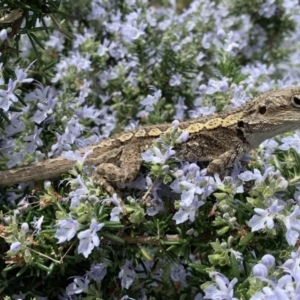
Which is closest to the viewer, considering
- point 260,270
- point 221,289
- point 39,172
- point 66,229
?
point 260,270

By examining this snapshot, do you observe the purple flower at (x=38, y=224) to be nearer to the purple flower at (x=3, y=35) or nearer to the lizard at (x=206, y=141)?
the lizard at (x=206, y=141)

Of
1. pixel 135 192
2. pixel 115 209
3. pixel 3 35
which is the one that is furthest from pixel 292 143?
pixel 3 35

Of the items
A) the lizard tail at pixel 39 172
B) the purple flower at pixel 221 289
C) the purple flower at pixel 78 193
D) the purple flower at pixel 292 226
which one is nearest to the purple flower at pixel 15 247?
the purple flower at pixel 78 193

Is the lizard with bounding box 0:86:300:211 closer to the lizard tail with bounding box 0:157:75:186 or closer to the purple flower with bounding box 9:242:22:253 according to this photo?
the lizard tail with bounding box 0:157:75:186

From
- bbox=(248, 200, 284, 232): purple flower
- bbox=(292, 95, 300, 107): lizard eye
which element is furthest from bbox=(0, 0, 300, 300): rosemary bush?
bbox=(292, 95, 300, 107): lizard eye

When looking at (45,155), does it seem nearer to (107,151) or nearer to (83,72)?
(107,151)

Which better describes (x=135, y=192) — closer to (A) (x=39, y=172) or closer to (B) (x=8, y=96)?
(A) (x=39, y=172)

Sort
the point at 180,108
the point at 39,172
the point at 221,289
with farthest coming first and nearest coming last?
1. the point at 180,108
2. the point at 39,172
3. the point at 221,289
